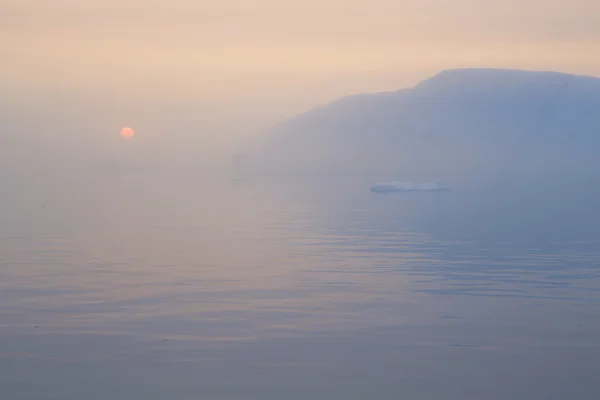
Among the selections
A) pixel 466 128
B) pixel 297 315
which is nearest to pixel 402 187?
pixel 297 315

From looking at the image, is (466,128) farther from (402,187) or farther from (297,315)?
(297,315)

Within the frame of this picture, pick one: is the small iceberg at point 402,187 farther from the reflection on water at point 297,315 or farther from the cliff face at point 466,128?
the cliff face at point 466,128

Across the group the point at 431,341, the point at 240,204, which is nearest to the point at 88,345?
the point at 431,341

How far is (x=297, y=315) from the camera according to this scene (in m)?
14.6

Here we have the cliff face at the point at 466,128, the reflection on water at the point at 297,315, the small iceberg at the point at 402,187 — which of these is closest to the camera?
the reflection on water at the point at 297,315

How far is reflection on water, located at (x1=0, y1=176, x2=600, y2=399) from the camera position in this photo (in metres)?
10.7

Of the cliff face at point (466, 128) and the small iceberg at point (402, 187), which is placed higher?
the cliff face at point (466, 128)

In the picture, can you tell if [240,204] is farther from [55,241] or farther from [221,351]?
[221,351]

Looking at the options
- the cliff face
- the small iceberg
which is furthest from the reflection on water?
the cliff face

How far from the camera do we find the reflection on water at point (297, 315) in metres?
10.7

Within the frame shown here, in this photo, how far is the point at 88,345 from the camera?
486 inches

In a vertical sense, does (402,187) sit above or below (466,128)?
below

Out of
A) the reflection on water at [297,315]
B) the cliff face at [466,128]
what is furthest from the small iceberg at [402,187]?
the cliff face at [466,128]

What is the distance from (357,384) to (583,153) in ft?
366
